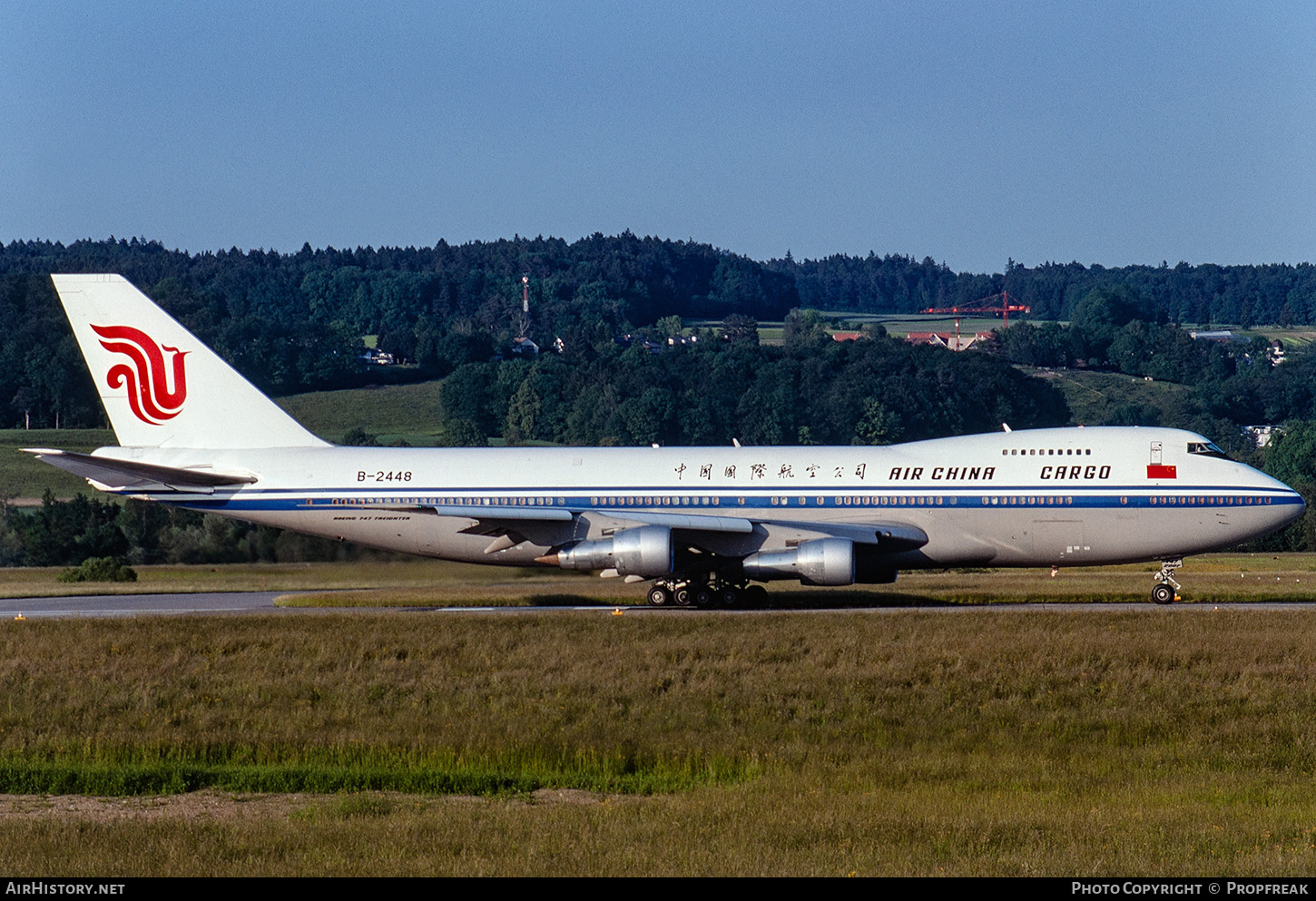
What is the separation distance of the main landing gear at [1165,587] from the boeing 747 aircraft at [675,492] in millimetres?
60

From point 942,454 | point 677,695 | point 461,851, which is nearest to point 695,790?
point 461,851

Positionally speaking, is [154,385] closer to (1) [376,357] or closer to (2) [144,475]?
(2) [144,475]

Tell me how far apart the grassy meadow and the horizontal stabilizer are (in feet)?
20.8

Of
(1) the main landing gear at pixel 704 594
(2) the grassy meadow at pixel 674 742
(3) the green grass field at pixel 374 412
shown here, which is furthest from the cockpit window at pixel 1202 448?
(3) the green grass field at pixel 374 412

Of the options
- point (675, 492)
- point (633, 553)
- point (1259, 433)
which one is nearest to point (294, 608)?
point (633, 553)

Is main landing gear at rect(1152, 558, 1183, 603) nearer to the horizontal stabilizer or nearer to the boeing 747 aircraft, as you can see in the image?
the boeing 747 aircraft

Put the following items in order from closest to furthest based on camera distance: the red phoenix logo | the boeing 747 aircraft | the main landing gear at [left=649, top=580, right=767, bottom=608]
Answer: the boeing 747 aircraft → the main landing gear at [left=649, top=580, right=767, bottom=608] → the red phoenix logo

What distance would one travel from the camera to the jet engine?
33.7 m

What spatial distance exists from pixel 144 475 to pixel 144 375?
3.14 meters

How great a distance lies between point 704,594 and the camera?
117 feet

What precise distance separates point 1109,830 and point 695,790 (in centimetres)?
473

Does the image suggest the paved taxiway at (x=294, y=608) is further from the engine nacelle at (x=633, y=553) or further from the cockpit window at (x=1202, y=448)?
the cockpit window at (x=1202, y=448)

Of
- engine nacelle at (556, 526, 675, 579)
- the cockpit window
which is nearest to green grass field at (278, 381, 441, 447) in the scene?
engine nacelle at (556, 526, 675, 579)

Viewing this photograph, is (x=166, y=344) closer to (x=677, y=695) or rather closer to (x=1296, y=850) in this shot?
(x=677, y=695)
